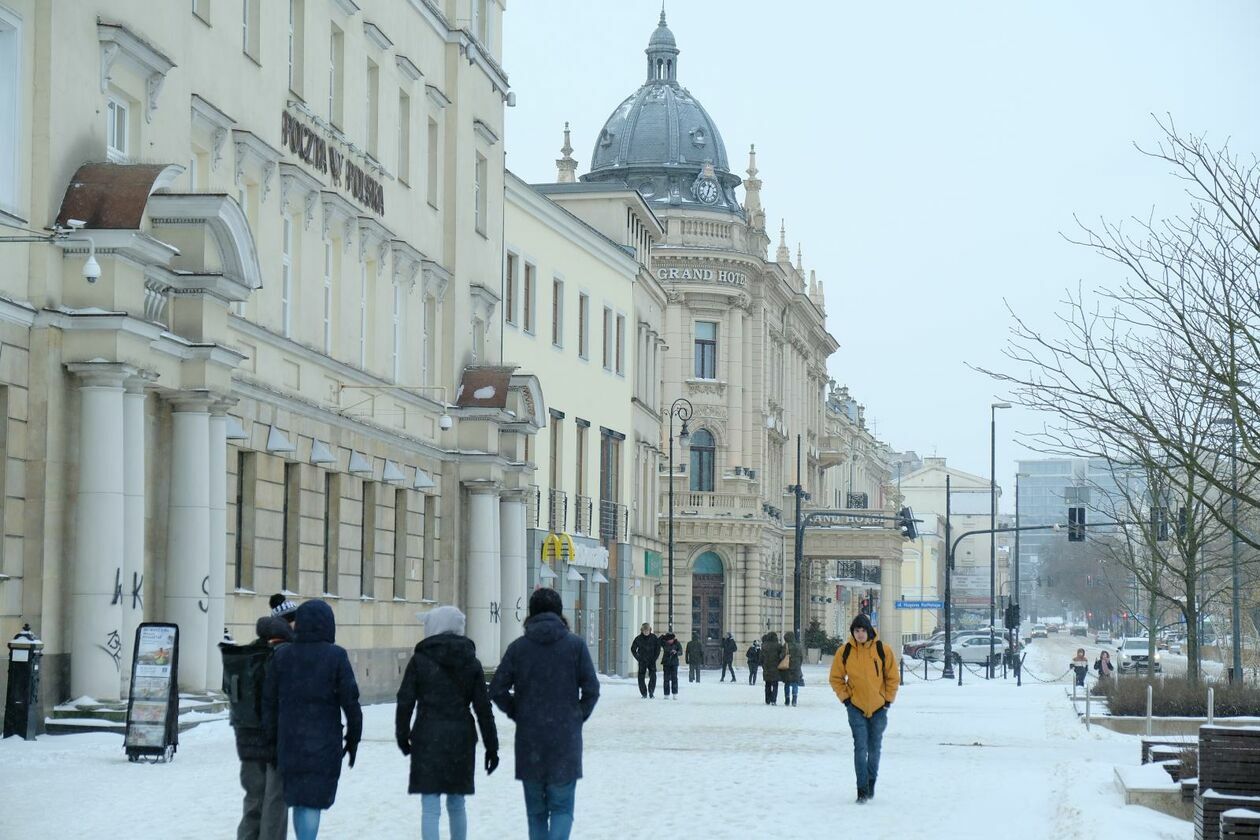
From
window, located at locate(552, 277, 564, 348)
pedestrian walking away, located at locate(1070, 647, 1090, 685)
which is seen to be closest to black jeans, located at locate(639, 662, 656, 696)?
window, located at locate(552, 277, 564, 348)

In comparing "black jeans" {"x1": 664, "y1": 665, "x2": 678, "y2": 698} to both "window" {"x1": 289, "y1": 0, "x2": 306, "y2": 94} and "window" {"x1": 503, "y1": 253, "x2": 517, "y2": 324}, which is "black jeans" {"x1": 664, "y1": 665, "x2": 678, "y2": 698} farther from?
"window" {"x1": 289, "y1": 0, "x2": 306, "y2": 94}

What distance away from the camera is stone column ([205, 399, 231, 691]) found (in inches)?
977

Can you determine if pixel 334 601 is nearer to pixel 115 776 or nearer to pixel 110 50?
pixel 110 50

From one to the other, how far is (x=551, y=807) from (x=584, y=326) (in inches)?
1619

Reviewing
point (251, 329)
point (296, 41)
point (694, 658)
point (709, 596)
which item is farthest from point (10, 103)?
point (709, 596)

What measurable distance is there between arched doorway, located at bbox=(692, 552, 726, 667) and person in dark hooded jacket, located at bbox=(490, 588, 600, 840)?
65124mm

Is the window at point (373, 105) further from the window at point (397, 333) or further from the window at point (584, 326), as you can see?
the window at point (584, 326)

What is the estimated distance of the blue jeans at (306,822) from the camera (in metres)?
11.8

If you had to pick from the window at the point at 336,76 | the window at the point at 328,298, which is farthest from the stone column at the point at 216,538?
the window at the point at 336,76

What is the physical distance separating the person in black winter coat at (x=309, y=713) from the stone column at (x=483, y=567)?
2703 cm

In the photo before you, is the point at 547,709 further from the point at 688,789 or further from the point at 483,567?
the point at 483,567

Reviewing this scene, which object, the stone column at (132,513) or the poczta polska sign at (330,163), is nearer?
the stone column at (132,513)

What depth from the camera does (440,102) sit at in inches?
1501

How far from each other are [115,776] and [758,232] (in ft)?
211
